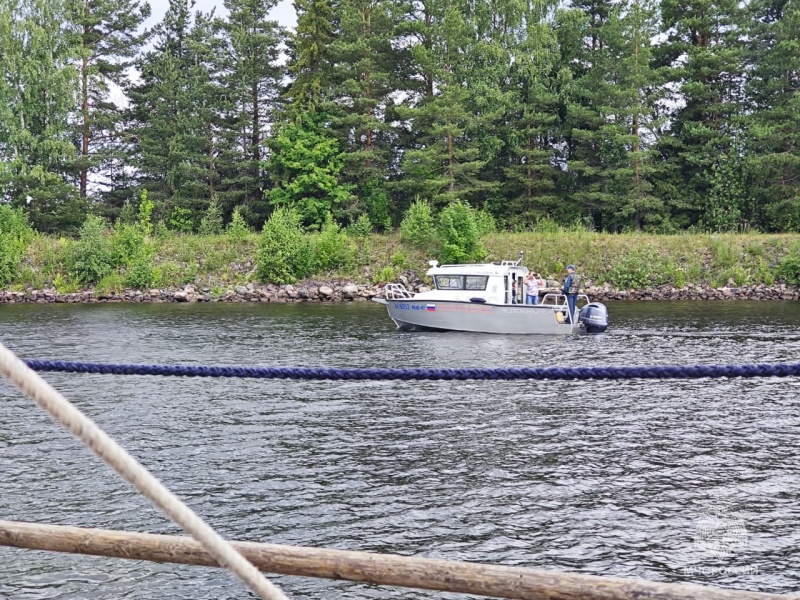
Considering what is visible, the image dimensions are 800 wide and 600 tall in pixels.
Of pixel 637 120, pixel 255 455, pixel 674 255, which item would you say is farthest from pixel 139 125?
pixel 255 455

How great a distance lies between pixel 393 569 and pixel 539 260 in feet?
147

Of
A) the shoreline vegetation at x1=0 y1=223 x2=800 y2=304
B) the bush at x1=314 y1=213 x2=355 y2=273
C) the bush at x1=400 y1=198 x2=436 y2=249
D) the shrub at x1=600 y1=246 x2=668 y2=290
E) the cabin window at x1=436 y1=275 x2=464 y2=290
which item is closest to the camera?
the cabin window at x1=436 y1=275 x2=464 y2=290

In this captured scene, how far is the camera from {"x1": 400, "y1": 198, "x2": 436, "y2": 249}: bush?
49250 mm

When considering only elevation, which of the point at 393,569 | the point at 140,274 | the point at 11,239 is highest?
the point at 11,239

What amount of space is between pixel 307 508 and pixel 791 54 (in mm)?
51536

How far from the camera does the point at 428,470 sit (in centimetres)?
1077

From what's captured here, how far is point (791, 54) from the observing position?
49875mm

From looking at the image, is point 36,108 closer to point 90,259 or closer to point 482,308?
point 90,259

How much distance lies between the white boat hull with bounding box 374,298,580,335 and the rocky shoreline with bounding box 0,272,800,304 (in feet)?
48.8

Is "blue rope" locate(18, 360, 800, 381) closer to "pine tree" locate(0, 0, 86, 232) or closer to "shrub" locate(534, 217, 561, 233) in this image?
"shrub" locate(534, 217, 561, 233)

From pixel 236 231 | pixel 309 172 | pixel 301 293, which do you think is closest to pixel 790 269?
pixel 301 293

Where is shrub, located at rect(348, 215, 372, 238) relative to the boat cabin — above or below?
above

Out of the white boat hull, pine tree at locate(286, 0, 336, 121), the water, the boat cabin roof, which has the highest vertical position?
pine tree at locate(286, 0, 336, 121)

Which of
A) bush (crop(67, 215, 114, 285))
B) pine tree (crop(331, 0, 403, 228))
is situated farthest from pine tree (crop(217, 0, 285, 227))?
bush (crop(67, 215, 114, 285))
